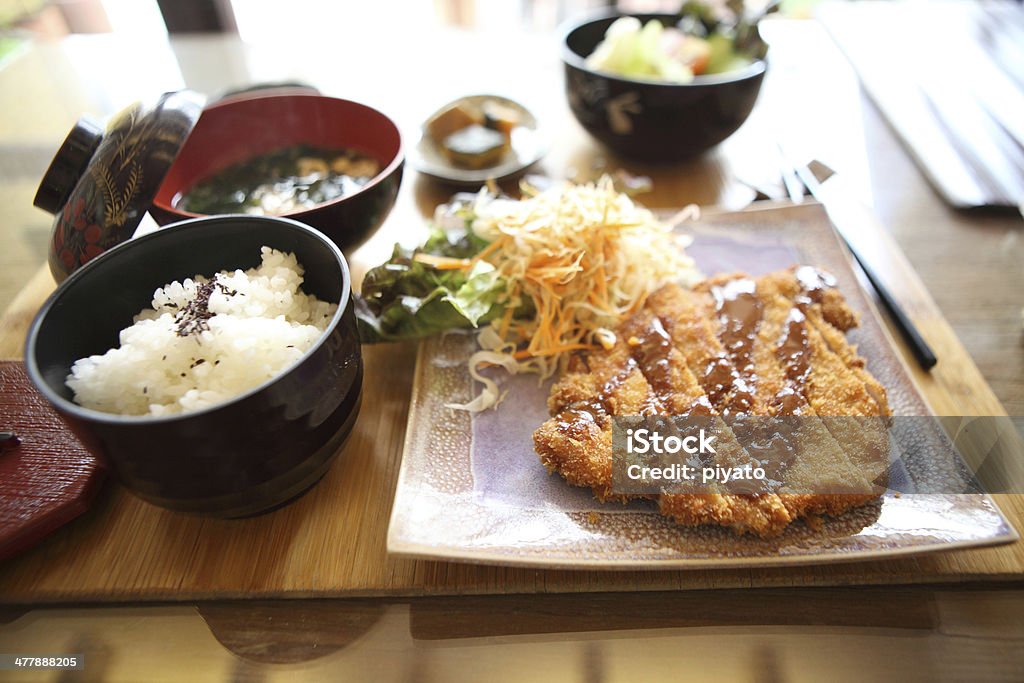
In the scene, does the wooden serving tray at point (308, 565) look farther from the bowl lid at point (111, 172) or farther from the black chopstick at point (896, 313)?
the bowl lid at point (111, 172)

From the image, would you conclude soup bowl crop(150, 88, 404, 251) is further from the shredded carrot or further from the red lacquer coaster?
the red lacquer coaster

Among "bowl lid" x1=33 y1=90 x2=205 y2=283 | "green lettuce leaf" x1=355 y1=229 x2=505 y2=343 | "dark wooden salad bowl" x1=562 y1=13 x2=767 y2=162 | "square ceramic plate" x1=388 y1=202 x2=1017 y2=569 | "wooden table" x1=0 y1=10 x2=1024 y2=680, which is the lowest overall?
"wooden table" x1=0 y1=10 x2=1024 y2=680

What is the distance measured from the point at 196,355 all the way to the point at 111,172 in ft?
1.92

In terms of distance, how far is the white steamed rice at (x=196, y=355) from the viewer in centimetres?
118

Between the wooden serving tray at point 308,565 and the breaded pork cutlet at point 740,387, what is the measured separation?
149 millimetres

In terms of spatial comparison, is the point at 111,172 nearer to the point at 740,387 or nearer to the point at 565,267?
the point at 565,267

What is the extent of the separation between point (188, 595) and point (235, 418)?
46cm

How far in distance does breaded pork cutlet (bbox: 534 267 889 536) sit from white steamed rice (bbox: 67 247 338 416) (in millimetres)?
615

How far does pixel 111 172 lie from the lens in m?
1.47

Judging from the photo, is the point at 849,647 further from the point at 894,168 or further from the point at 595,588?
the point at 894,168

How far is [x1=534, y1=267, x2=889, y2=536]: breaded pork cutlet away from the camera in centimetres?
129

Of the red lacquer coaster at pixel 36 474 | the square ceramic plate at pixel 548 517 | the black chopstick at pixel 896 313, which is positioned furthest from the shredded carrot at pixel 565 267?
the red lacquer coaster at pixel 36 474

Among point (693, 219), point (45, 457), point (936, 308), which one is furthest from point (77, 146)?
point (936, 308)

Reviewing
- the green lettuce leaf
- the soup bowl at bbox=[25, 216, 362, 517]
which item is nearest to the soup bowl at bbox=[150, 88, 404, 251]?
the green lettuce leaf
